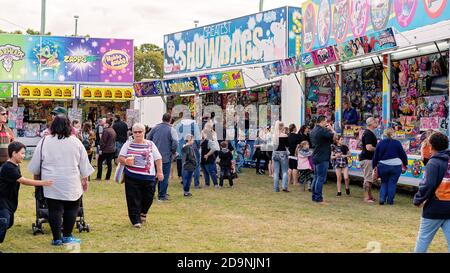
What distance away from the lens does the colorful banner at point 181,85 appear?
19.5 meters

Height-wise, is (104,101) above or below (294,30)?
below

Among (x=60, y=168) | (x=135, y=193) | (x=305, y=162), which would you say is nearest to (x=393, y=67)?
(x=305, y=162)

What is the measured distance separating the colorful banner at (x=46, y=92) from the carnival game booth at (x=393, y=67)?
12239 millimetres

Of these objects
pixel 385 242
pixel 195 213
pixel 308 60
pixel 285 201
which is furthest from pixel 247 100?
pixel 385 242

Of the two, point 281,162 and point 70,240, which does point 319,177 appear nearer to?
point 281,162

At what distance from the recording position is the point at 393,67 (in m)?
13.4

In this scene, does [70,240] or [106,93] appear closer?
[70,240]

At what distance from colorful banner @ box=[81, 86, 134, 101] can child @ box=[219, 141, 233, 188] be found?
38.6 feet

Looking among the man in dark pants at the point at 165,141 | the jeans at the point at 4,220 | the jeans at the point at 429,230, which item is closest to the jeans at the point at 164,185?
the man in dark pants at the point at 165,141

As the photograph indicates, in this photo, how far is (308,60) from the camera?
14.3m

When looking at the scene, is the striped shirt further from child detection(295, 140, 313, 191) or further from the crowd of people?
child detection(295, 140, 313, 191)

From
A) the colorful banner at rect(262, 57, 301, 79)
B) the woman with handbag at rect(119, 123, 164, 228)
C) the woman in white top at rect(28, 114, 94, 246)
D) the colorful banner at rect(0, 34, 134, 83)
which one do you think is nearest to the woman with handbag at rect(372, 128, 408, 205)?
the colorful banner at rect(262, 57, 301, 79)

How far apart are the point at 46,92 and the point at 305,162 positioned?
14.5 meters

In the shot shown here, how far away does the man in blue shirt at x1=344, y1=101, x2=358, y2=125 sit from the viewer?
1516 centimetres
